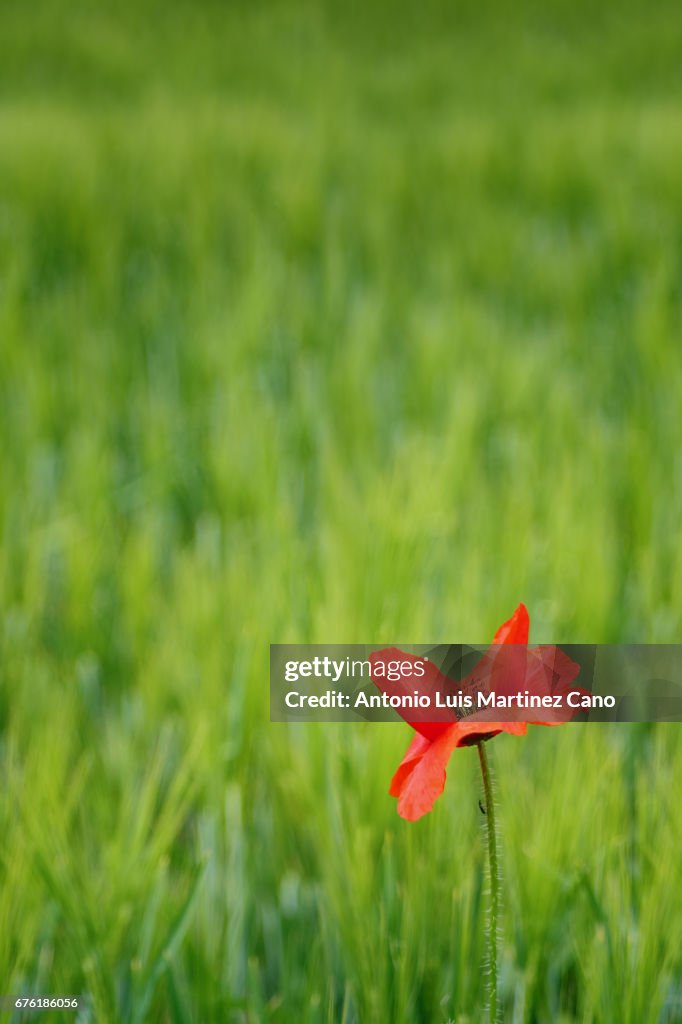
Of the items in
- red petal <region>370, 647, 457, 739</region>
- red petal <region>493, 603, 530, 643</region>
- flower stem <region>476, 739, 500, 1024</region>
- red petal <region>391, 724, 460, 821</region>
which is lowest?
flower stem <region>476, 739, 500, 1024</region>

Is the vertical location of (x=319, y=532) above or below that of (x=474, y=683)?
above

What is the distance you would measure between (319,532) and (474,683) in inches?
16.8

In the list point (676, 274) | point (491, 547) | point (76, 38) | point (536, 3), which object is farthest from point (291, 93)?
point (491, 547)

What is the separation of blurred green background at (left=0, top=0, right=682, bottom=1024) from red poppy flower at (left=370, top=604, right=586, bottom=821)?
0.07 meters

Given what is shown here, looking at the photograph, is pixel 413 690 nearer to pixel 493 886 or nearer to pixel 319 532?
pixel 493 886

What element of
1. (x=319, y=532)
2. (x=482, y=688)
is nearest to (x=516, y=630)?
(x=482, y=688)

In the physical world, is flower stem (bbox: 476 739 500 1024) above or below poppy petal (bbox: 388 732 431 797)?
below

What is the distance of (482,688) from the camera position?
0.77 ft

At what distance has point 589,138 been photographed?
5.84 feet

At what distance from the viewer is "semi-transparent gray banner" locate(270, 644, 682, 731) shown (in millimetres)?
220

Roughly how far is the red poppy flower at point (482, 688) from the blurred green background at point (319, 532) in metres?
0.07

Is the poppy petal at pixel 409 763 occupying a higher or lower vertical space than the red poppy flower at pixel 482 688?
lower

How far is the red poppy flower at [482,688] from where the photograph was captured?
207mm

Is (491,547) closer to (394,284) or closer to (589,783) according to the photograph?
(589,783)
